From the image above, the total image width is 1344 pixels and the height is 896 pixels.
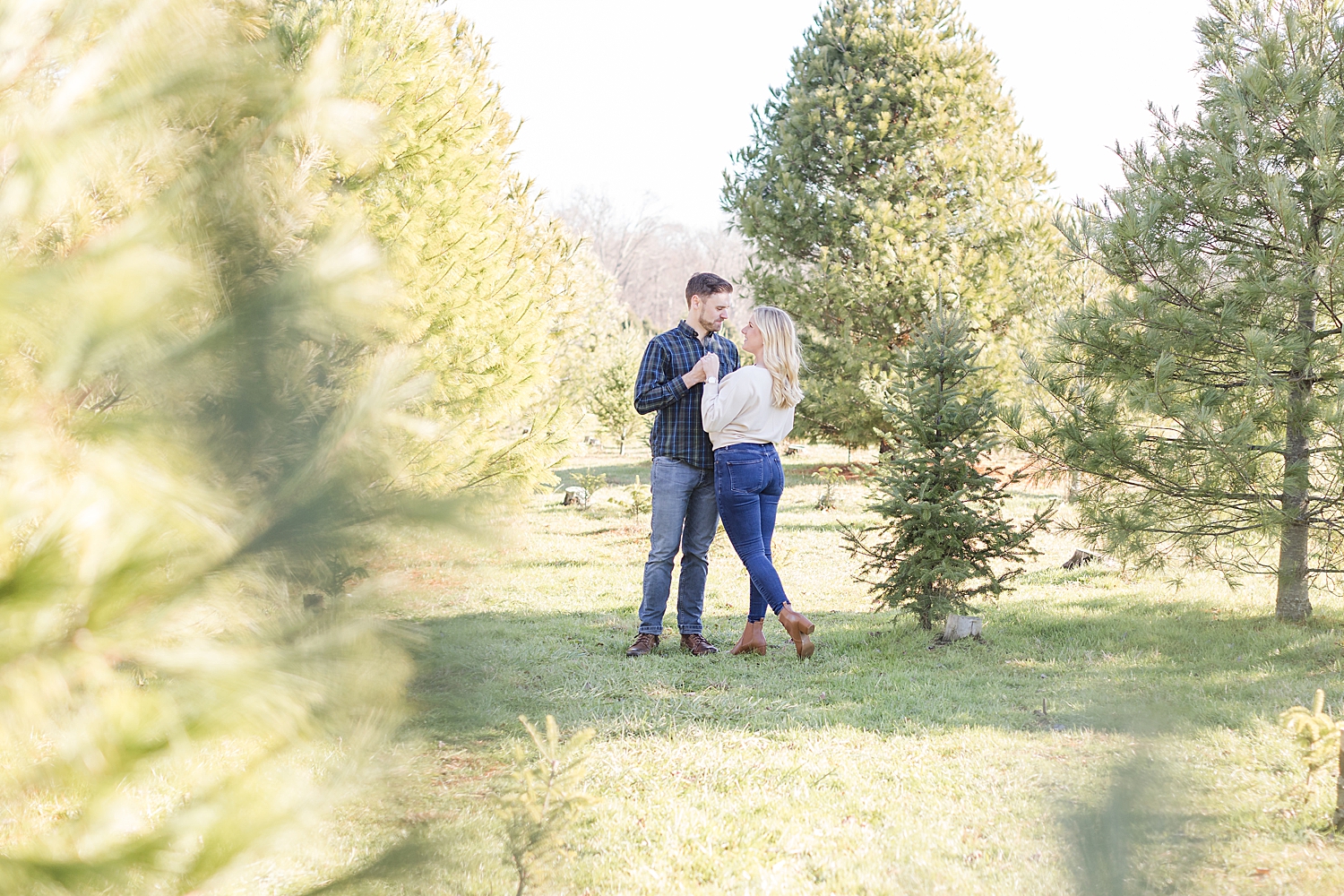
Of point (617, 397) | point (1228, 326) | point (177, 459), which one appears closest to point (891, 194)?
point (617, 397)

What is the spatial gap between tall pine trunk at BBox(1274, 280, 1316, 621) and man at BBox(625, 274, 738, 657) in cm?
352

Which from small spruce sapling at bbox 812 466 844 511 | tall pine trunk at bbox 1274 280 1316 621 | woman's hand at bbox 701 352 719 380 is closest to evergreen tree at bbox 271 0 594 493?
woman's hand at bbox 701 352 719 380

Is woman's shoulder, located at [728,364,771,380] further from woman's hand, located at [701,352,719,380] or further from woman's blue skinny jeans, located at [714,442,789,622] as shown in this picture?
woman's blue skinny jeans, located at [714,442,789,622]

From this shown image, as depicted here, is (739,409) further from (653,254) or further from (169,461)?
(653,254)

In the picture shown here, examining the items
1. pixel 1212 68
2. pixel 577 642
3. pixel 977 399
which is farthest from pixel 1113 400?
pixel 577 642

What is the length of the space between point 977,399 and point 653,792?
3602 millimetres

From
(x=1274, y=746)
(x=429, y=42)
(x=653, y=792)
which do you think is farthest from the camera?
(x=429, y=42)

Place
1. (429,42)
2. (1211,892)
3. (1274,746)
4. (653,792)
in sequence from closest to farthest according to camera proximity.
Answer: (1211,892) → (653,792) → (1274,746) → (429,42)

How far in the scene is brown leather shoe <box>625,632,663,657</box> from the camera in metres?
5.21

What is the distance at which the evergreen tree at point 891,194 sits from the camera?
14.4 meters

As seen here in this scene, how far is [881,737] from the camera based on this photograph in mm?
3879

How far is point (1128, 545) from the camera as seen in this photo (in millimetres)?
5906

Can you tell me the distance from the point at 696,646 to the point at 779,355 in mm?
1832

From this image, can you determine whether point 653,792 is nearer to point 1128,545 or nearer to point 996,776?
point 996,776
